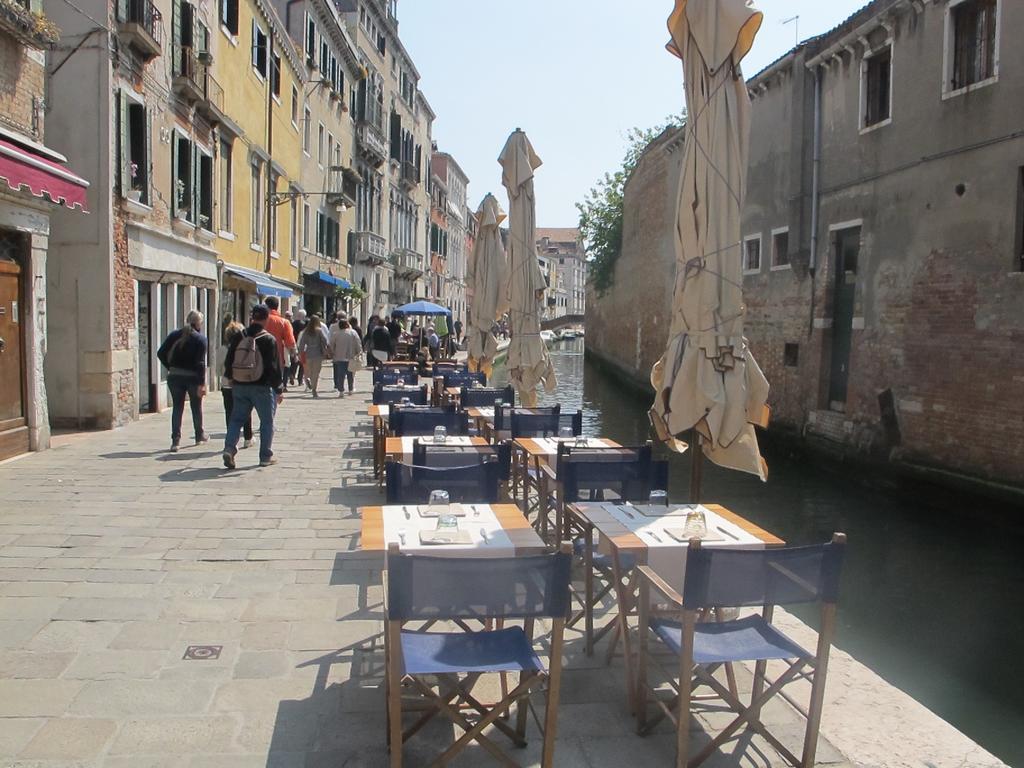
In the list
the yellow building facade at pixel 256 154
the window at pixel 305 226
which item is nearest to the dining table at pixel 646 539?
the yellow building facade at pixel 256 154

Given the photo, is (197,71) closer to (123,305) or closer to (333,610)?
(123,305)

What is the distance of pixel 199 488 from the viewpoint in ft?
25.6

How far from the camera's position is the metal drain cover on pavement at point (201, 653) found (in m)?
4.00

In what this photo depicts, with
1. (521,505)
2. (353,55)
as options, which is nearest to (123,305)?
(521,505)

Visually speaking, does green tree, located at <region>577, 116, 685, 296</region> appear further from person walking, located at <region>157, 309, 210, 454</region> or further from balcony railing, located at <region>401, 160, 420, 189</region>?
person walking, located at <region>157, 309, 210, 454</region>

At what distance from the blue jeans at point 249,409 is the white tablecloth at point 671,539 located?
17.5ft

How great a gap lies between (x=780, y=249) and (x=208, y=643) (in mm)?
15612

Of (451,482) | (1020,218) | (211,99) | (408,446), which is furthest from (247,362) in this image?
(1020,218)

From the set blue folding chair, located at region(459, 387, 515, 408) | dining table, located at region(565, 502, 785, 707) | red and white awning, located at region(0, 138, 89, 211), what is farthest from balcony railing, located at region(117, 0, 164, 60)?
dining table, located at region(565, 502, 785, 707)

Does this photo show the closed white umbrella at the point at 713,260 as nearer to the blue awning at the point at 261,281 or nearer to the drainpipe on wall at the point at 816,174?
the drainpipe on wall at the point at 816,174

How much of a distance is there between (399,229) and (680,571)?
39.6m

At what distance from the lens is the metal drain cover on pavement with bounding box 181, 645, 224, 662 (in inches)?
157

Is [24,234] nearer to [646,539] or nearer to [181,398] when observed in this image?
[181,398]

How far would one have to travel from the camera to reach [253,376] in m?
8.66
